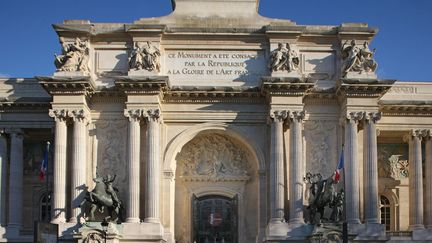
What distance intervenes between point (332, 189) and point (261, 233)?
479 cm

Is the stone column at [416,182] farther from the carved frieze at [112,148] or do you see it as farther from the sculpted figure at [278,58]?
the carved frieze at [112,148]

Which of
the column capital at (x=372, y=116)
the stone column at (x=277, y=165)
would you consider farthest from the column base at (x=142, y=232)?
the column capital at (x=372, y=116)

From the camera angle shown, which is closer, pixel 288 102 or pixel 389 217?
pixel 288 102

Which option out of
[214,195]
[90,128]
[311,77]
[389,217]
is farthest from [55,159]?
[389,217]

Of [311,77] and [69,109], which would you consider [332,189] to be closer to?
[311,77]

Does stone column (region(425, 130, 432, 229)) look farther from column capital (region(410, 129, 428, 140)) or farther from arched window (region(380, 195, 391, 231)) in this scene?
arched window (region(380, 195, 391, 231))

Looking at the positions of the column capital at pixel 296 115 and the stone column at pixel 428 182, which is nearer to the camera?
the column capital at pixel 296 115

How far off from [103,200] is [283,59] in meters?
11.7

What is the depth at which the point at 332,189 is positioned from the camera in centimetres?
3719

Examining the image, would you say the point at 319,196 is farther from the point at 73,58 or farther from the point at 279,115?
the point at 73,58

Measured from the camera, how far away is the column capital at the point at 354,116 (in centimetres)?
3853

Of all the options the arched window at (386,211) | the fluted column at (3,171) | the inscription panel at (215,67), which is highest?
the inscription panel at (215,67)

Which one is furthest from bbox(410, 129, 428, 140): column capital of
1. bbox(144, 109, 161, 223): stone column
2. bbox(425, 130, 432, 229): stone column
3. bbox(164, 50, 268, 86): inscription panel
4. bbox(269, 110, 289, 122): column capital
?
bbox(144, 109, 161, 223): stone column

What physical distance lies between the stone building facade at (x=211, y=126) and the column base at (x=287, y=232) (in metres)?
0.05
